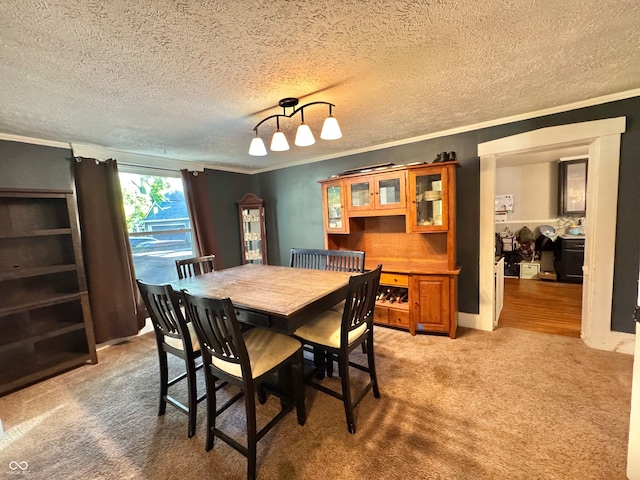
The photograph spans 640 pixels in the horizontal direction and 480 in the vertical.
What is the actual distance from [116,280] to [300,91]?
9.57 feet

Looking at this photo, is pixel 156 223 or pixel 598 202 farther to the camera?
pixel 156 223

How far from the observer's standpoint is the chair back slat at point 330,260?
8.51 feet

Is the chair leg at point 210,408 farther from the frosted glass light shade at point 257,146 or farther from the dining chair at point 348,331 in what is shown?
the frosted glass light shade at point 257,146

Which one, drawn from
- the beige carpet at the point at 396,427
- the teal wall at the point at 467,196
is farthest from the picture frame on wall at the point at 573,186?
the beige carpet at the point at 396,427

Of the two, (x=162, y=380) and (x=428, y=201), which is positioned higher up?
(x=428, y=201)

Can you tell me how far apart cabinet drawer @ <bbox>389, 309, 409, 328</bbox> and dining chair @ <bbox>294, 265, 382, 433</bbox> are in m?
1.15

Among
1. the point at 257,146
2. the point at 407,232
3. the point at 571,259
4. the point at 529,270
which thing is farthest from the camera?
the point at 529,270

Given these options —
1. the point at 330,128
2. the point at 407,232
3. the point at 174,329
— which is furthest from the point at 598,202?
the point at 174,329

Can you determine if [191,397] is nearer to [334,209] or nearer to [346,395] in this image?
[346,395]

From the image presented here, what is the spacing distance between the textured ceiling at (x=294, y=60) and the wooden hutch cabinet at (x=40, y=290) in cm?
74

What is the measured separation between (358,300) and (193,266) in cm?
193

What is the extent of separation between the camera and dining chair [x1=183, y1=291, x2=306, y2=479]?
1384 mm

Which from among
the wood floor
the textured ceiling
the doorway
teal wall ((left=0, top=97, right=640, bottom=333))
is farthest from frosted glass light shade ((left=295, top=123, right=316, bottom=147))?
the doorway

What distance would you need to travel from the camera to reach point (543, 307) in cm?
361
